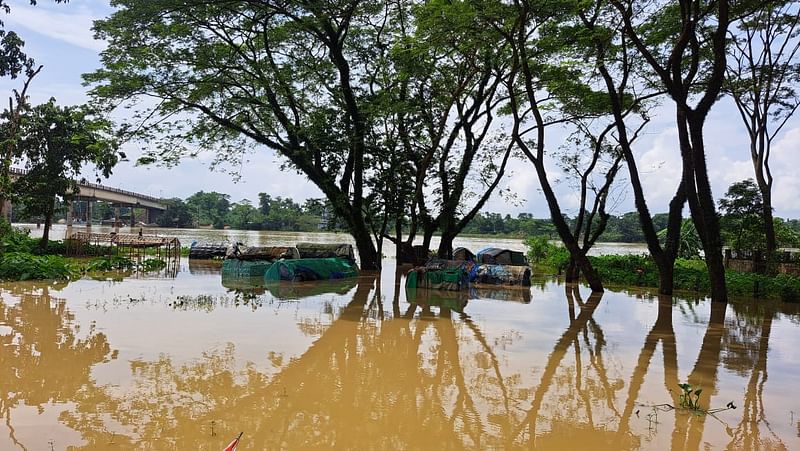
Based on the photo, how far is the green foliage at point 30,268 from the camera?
1599 centimetres

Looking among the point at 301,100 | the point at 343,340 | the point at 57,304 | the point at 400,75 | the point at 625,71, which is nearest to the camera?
the point at 343,340

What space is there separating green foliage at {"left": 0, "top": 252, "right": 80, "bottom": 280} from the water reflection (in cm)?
430

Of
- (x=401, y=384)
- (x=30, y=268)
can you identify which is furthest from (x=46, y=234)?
(x=401, y=384)

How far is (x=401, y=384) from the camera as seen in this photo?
6840 mm

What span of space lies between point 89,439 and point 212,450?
104 centimetres

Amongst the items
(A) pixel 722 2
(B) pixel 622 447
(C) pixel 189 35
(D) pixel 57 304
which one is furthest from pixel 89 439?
(C) pixel 189 35

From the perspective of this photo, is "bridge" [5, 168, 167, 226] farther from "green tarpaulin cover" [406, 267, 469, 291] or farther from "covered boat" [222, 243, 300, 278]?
"green tarpaulin cover" [406, 267, 469, 291]

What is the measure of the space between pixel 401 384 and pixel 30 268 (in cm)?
1408

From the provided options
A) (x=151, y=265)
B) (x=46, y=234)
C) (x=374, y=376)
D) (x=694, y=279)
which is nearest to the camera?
(x=374, y=376)

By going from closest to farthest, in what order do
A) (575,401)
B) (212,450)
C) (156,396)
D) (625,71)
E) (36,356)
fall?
(212,450) < (156,396) < (575,401) < (36,356) < (625,71)

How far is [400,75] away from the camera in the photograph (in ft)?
67.3

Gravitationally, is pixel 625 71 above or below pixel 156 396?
above

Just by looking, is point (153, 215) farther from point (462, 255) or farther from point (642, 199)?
point (642, 199)

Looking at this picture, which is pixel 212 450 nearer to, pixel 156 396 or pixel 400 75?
pixel 156 396
